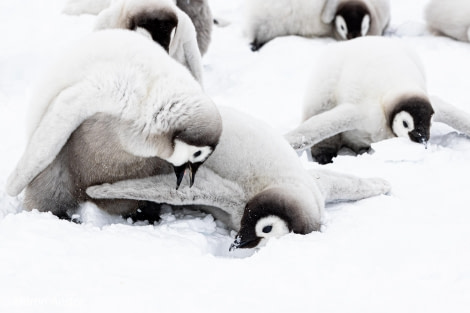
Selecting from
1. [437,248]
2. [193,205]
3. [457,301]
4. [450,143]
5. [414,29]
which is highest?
[457,301]

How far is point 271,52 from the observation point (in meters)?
6.72

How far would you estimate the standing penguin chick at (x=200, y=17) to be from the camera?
233 inches

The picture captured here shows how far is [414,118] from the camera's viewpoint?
4.12m

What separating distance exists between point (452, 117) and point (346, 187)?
1572mm

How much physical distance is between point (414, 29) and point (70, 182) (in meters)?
5.63

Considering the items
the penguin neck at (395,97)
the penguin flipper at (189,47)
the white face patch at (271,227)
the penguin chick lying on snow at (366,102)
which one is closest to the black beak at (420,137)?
the penguin chick lying on snow at (366,102)

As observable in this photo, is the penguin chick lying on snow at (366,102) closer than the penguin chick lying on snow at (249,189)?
No

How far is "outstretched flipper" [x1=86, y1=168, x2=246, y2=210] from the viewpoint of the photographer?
2.69 metres

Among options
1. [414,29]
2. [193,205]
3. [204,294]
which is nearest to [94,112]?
[193,205]

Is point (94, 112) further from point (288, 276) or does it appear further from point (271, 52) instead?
point (271, 52)

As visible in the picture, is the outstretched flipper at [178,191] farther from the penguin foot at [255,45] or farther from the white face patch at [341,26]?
the white face patch at [341,26]

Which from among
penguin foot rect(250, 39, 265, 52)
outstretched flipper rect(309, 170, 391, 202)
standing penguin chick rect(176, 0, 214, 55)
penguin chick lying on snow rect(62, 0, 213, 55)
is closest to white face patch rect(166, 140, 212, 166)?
outstretched flipper rect(309, 170, 391, 202)

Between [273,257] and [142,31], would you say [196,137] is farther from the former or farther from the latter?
[142,31]

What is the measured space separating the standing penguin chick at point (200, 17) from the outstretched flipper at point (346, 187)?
321 centimetres
